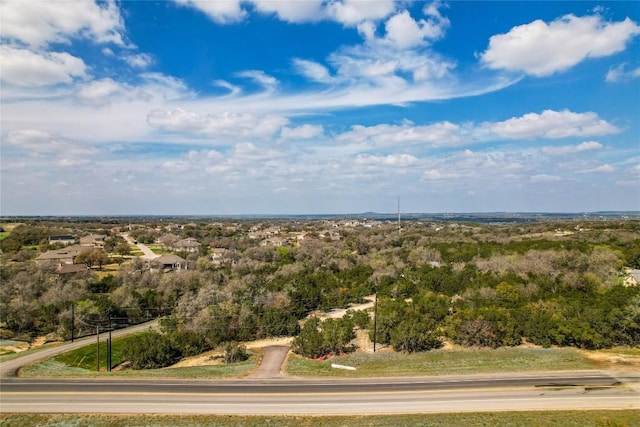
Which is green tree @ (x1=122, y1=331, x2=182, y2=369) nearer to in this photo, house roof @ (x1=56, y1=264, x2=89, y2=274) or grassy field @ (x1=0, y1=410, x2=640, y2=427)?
grassy field @ (x1=0, y1=410, x2=640, y2=427)

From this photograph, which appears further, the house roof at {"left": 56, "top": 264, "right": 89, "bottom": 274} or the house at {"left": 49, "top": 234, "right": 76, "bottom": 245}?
the house at {"left": 49, "top": 234, "right": 76, "bottom": 245}

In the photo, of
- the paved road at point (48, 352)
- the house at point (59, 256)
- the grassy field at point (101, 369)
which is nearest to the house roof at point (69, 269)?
the house at point (59, 256)

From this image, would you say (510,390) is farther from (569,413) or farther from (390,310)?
(390,310)

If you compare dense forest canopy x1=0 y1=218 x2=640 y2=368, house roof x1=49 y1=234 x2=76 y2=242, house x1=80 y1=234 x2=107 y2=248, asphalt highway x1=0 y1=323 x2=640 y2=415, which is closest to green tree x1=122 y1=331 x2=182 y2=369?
dense forest canopy x1=0 y1=218 x2=640 y2=368

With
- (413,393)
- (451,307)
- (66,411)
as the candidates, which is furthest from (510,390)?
(66,411)

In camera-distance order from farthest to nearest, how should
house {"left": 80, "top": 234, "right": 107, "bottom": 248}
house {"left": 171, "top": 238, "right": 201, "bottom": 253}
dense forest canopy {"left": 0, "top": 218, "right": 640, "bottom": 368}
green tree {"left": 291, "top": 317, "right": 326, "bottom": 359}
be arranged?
house {"left": 171, "top": 238, "right": 201, "bottom": 253} < house {"left": 80, "top": 234, "right": 107, "bottom": 248} < dense forest canopy {"left": 0, "top": 218, "right": 640, "bottom": 368} < green tree {"left": 291, "top": 317, "right": 326, "bottom": 359}

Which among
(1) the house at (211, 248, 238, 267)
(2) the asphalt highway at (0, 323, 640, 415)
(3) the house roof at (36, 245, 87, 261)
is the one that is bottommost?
(2) the asphalt highway at (0, 323, 640, 415)

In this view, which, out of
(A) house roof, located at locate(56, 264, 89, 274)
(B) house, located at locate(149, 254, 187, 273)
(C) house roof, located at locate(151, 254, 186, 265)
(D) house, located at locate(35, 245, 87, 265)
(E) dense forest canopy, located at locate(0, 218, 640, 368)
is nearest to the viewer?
(E) dense forest canopy, located at locate(0, 218, 640, 368)

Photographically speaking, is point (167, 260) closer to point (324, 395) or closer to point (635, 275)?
point (324, 395)
